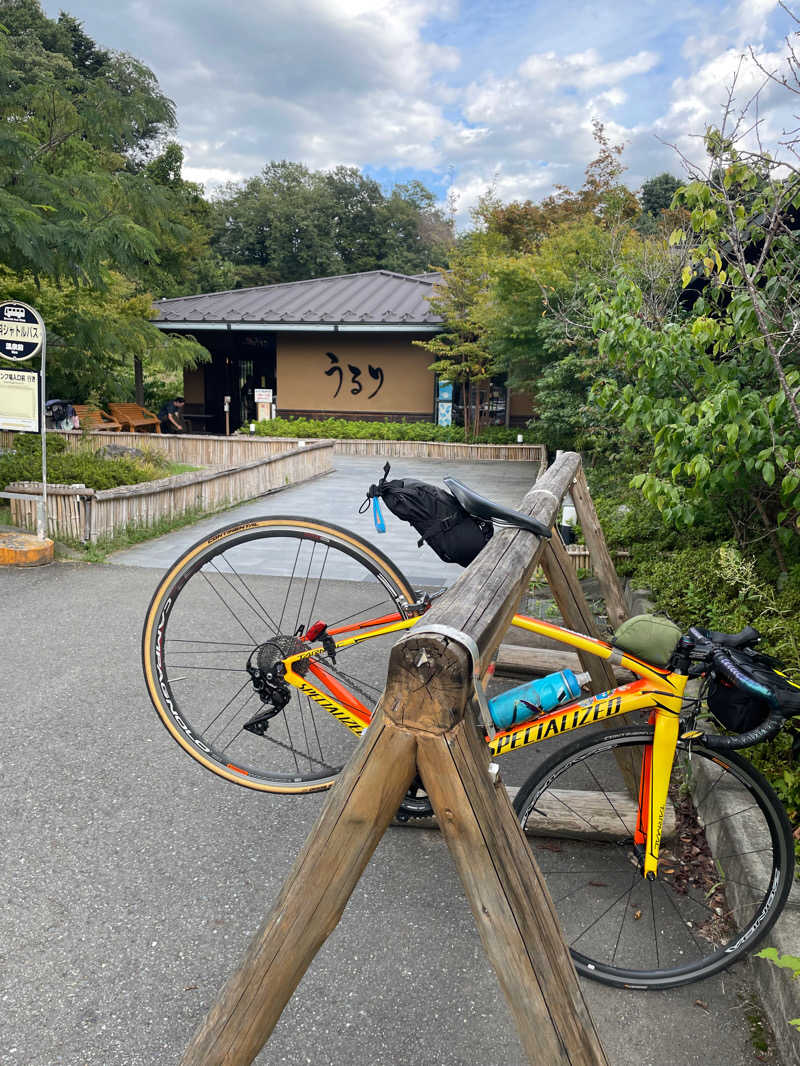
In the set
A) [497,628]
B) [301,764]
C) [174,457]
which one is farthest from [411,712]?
[174,457]

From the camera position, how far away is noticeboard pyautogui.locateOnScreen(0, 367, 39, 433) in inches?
287

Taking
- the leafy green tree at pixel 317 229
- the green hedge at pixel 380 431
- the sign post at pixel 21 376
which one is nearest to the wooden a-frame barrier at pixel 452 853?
the sign post at pixel 21 376

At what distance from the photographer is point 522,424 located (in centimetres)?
2078

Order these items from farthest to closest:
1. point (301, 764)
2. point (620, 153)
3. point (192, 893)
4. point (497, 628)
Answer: point (620, 153)
point (301, 764)
point (192, 893)
point (497, 628)

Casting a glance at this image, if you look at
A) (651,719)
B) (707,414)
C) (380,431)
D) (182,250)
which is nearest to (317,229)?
(182,250)

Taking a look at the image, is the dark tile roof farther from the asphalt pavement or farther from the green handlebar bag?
the green handlebar bag

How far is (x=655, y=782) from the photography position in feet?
6.66

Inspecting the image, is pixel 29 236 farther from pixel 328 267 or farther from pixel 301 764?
pixel 328 267

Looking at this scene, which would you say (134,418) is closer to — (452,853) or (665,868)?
(665,868)

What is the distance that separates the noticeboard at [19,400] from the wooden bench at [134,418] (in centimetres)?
1287

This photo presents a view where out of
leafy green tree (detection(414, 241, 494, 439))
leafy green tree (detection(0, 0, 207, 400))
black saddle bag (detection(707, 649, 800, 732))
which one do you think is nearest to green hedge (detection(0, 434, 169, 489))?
leafy green tree (detection(0, 0, 207, 400))

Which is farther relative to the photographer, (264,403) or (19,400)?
(264,403)

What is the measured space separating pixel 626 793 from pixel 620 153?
2153cm

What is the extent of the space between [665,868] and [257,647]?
1.68 m
